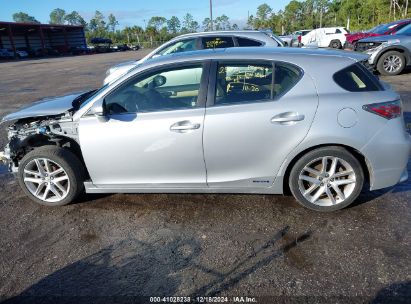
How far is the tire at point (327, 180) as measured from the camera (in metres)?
3.31

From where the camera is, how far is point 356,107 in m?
3.18

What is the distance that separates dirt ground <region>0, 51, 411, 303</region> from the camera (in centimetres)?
260

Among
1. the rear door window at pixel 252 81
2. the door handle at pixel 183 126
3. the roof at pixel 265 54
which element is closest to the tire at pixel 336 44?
the roof at pixel 265 54

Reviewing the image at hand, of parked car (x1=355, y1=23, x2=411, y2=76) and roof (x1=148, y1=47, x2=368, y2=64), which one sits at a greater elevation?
roof (x1=148, y1=47, x2=368, y2=64)

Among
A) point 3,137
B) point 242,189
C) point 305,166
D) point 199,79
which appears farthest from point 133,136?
point 3,137

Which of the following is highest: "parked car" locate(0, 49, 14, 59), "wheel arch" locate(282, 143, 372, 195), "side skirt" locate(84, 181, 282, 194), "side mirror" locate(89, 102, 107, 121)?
"side mirror" locate(89, 102, 107, 121)

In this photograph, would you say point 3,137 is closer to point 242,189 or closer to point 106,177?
point 106,177

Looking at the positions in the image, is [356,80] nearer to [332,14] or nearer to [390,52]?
[390,52]

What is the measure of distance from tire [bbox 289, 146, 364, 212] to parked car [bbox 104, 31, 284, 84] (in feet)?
16.7

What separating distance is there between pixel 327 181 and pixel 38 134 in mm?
3218

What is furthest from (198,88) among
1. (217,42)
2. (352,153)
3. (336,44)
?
(336,44)

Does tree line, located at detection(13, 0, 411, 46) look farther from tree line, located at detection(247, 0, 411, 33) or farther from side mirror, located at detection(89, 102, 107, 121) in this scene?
Result: side mirror, located at detection(89, 102, 107, 121)

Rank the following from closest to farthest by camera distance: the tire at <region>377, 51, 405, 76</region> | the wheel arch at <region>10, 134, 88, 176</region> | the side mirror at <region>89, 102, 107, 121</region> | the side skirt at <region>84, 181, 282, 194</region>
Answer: the side mirror at <region>89, 102, 107, 121</region>
the side skirt at <region>84, 181, 282, 194</region>
the wheel arch at <region>10, 134, 88, 176</region>
the tire at <region>377, 51, 405, 76</region>

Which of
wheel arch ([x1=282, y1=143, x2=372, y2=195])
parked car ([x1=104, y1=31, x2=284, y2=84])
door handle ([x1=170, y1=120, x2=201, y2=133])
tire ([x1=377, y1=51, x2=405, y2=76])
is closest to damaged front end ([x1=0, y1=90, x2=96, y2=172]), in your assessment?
door handle ([x1=170, y1=120, x2=201, y2=133])
